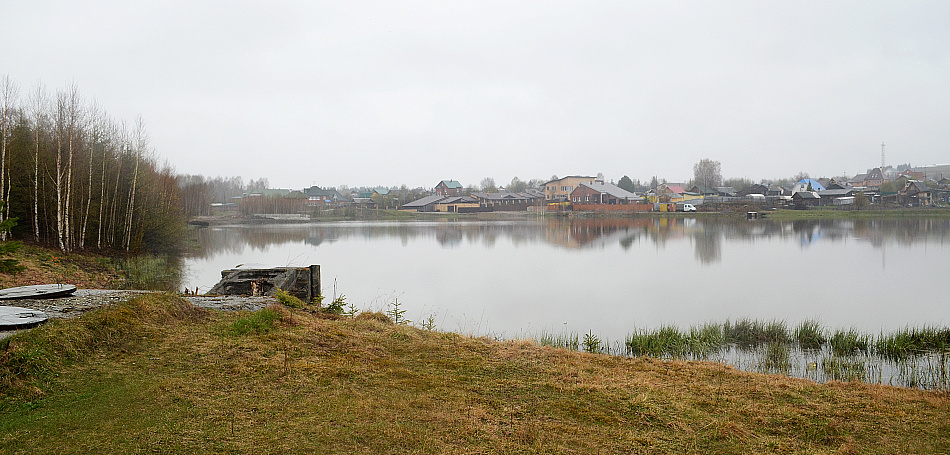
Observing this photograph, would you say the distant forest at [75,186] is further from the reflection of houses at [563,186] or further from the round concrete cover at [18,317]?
the reflection of houses at [563,186]

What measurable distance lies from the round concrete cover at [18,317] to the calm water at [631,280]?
6.80 metres

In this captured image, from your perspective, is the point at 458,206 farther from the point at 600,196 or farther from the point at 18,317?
the point at 18,317

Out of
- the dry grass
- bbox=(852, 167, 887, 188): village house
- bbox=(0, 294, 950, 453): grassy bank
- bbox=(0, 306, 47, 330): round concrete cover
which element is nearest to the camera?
bbox=(0, 294, 950, 453): grassy bank

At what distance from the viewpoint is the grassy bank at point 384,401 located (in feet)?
11.8

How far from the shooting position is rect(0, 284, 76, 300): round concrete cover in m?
6.76

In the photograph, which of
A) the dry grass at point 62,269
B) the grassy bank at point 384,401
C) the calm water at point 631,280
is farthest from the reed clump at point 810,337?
the dry grass at point 62,269

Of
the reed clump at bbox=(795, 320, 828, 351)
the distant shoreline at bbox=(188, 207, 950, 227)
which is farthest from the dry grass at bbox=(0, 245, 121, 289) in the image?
the distant shoreline at bbox=(188, 207, 950, 227)

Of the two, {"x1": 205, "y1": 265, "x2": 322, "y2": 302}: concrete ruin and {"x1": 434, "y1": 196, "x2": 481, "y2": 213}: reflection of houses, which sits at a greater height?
{"x1": 434, "y1": 196, "x2": 481, "y2": 213}: reflection of houses

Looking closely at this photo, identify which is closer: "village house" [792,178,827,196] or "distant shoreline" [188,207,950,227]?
"distant shoreline" [188,207,950,227]

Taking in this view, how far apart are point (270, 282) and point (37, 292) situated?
446 centimetres

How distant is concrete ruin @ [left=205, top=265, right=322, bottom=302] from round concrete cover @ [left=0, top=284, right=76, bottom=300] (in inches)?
122

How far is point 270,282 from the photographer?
11.2 meters

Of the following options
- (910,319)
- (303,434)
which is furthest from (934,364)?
(303,434)

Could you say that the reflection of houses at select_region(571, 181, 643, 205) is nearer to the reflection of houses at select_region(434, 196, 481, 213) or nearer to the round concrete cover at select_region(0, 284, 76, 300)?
the reflection of houses at select_region(434, 196, 481, 213)
